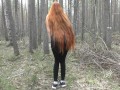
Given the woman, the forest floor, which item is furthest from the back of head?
the forest floor

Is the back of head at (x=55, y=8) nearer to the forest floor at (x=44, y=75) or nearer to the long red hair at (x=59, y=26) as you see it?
the long red hair at (x=59, y=26)

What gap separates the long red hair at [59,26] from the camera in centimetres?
537

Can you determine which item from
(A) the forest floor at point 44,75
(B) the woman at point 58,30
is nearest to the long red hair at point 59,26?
(B) the woman at point 58,30

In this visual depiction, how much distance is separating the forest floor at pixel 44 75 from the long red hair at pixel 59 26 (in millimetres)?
1164

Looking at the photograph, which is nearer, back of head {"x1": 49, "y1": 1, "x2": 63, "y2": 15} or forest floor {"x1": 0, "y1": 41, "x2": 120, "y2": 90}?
back of head {"x1": 49, "y1": 1, "x2": 63, "y2": 15}

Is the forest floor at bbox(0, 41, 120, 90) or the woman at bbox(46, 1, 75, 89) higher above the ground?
the woman at bbox(46, 1, 75, 89)

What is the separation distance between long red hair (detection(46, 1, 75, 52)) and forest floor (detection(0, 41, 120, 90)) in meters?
1.16

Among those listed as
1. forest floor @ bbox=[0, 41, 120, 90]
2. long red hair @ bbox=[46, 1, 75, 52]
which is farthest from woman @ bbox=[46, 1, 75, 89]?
forest floor @ bbox=[0, 41, 120, 90]

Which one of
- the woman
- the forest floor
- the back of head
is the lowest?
the forest floor

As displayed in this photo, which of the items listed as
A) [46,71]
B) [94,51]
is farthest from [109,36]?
[46,71]

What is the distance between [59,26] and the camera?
5414 millimetres

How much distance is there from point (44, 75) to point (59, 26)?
1842mm

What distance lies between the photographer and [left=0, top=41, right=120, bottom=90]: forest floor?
19.4 ft

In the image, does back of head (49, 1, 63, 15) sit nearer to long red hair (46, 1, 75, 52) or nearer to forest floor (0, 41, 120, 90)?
long red hair (46, 1, 75, 52)
